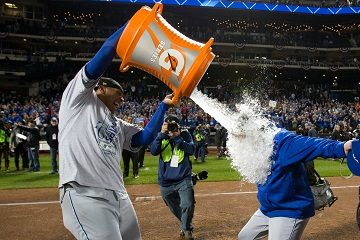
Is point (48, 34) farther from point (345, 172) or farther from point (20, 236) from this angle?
point (20, 236)

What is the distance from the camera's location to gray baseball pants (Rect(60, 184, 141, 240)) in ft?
8.60

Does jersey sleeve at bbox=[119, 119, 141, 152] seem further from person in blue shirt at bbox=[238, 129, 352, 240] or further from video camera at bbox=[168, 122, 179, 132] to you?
video camera at bbox=[168, 122, 179, 132]

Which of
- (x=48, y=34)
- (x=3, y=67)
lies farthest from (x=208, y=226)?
(x=48, y=34)

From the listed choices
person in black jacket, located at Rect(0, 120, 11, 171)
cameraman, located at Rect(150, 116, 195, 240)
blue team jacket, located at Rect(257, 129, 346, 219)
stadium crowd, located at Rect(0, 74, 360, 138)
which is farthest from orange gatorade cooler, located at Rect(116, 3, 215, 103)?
stadium crowd, located at Rect(0, 74, 360, 138)

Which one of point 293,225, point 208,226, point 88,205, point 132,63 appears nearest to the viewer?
point 132,63

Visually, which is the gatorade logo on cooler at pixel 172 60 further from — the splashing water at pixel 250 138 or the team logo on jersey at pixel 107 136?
the splashing water at pixel 250 138

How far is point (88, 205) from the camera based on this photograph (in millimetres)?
2637

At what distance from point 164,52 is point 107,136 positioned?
0.90 m

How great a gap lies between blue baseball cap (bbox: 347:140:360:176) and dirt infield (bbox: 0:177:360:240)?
3.99 metres

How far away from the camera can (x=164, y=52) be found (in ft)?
7.30

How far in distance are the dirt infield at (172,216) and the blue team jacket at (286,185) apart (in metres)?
2.76

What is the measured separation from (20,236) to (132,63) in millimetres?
5060

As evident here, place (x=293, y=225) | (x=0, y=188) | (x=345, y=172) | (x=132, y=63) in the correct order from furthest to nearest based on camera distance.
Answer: (x=345, y=172)
(x=0, y=188)
(x=293, y=225)
(x=132, y=63)

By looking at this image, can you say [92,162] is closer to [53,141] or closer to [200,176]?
[200,176]
